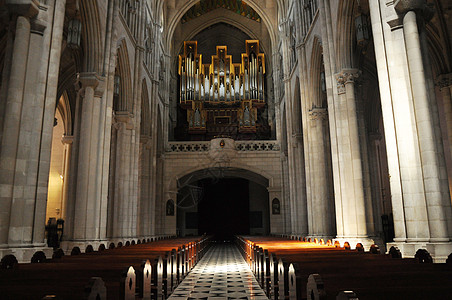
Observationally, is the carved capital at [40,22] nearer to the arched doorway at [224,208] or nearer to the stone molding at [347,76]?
the stone molding at [347,76]

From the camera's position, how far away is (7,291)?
274 cm

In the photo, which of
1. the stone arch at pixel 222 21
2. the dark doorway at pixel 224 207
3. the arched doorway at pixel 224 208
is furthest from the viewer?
the dark doorway at pixel 224 207

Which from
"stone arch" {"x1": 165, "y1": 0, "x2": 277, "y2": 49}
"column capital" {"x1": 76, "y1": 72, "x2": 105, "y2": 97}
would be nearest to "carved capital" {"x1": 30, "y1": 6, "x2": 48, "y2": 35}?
"column capital" {"x1": 76, "y1": 72, "x2": 105, "y2": 97}

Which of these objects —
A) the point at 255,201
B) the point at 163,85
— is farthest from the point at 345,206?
the point at 255,201

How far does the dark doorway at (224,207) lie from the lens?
2780 cm

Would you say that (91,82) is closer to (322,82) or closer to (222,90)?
(322,82)

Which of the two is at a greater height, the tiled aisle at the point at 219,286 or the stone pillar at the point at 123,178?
the stone pillar at the point at 123,178

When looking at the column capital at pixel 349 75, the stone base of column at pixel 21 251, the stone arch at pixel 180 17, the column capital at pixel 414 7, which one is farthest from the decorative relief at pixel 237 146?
the stone base of column at pixel 21 251

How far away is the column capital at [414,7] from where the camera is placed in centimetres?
692

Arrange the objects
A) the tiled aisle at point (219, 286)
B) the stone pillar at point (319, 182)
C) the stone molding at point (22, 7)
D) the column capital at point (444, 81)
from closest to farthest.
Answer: the tiled aisle at point (219, 286), the stone molding at point (22, 7), the column capital at point (444, 81), the stone pillar at point (319, 182)

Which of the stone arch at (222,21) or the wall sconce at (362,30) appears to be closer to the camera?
the wall sconce at (362,30)

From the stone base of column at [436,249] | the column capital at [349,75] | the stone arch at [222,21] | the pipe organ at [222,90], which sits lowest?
the stone base of column at [436,249]

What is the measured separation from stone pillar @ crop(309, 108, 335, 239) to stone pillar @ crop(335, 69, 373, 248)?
2883 mm

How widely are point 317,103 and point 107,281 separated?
12343 mm
